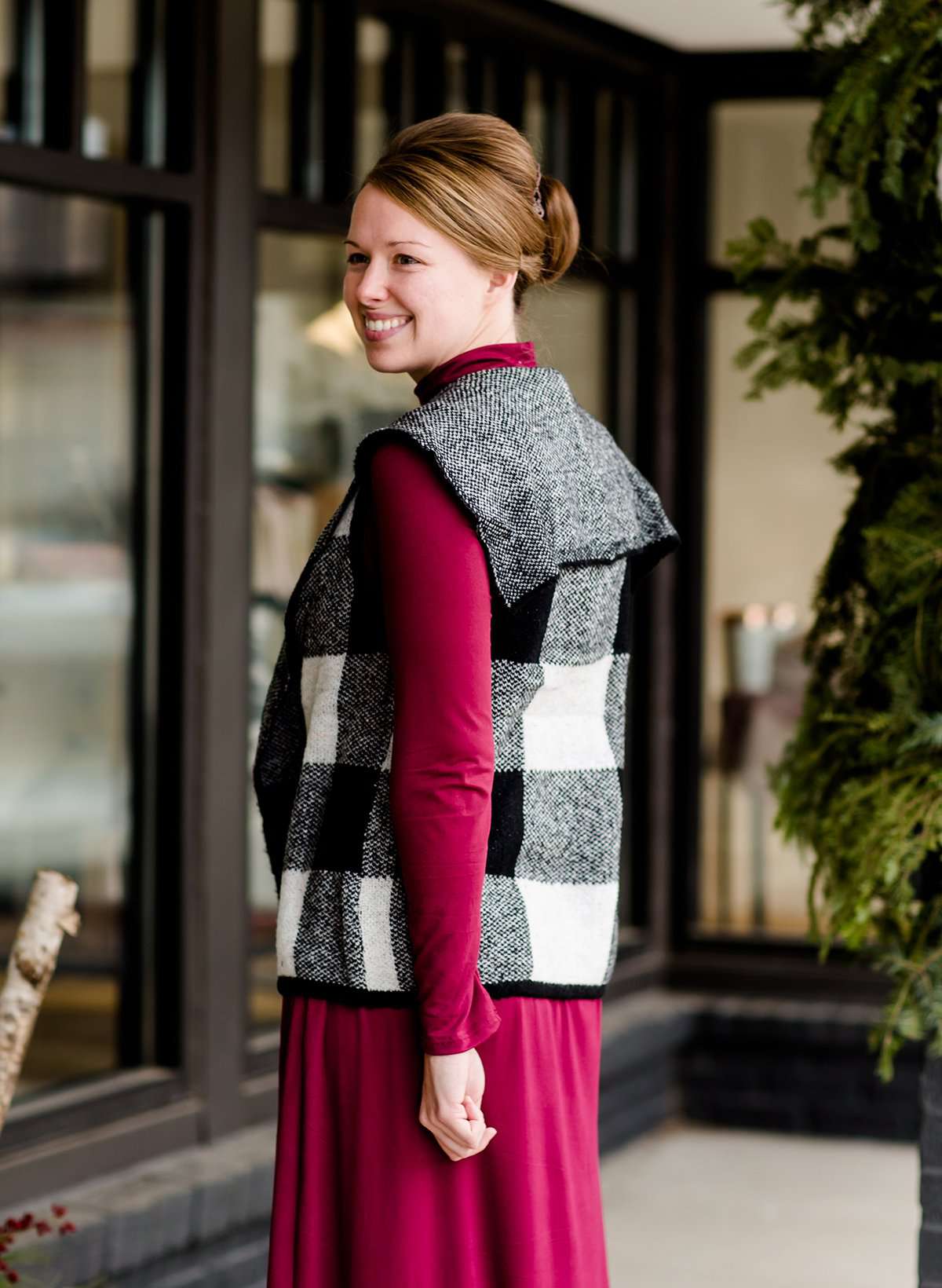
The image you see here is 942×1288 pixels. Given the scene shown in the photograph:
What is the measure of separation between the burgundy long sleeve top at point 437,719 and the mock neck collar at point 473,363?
0.50 ft

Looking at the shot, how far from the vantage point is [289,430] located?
444 cm

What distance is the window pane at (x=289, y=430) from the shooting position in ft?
13.8

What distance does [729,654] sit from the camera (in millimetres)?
5430

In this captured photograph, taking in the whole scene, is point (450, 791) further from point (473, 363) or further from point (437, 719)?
point (473, 363)

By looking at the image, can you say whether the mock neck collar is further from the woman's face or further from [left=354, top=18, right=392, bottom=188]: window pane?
[left=354, top=18, right=392, bottom=188]: window pane

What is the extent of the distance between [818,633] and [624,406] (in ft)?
8.66

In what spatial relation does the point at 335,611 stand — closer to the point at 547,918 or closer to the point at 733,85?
the point at 547,918

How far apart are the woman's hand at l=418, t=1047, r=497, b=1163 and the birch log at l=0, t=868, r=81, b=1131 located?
0.78 m

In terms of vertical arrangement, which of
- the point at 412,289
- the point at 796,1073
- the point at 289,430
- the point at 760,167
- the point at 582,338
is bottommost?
the point at 796,1073

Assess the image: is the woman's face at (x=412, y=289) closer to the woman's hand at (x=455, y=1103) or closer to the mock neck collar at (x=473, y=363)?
the mock neck collar at (x=473, y=363)

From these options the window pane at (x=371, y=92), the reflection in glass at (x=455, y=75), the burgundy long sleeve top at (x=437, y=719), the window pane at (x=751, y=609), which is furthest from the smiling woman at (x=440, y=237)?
the window pane at (x=751, y=609)

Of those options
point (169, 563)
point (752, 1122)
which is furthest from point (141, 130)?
point (752, 1122)

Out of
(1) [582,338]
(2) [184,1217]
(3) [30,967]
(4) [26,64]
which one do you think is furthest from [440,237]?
(1) [582,338]

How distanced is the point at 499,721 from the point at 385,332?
1.28 ft
